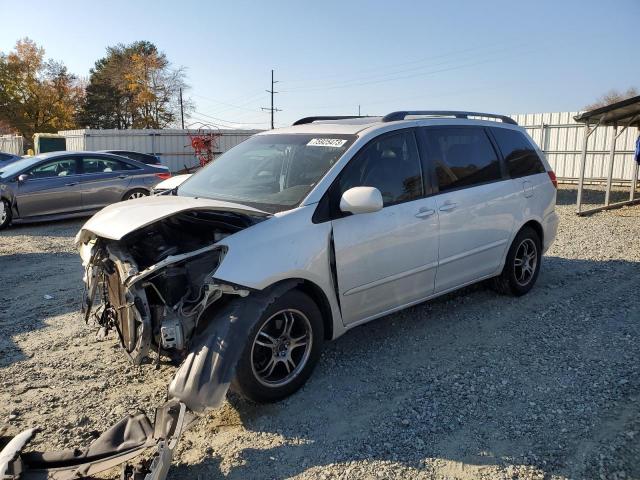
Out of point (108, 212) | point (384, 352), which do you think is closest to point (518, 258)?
point (384, 352)

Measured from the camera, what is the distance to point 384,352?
14.4 ft

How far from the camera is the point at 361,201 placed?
369 cm

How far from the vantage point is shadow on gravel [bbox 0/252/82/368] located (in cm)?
490

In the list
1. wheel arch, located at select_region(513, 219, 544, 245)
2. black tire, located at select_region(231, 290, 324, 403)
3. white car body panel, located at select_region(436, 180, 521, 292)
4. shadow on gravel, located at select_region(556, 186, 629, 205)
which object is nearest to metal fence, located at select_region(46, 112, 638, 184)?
shadow on gravel, located at select_region(556, 186, 629, 205)

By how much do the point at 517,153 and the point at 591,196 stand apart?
12.8 m

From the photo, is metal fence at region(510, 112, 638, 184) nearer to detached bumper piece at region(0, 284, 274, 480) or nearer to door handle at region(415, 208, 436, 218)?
door handle at region(415, 208, 436, 218)

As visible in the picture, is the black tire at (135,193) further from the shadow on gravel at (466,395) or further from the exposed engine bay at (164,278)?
the exposed engine bay at (164,278)

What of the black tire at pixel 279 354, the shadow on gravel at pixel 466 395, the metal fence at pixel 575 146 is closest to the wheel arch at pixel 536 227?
the shadow on gravel at pixel 466 395

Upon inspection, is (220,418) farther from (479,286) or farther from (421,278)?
(479,286)

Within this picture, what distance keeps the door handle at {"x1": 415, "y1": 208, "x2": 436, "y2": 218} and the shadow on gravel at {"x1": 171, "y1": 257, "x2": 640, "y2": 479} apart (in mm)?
1108

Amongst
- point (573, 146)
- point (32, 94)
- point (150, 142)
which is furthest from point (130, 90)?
point (573, 146)

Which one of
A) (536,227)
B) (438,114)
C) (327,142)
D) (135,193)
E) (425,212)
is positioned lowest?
(135,193)

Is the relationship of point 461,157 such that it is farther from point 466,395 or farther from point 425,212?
point 466,395

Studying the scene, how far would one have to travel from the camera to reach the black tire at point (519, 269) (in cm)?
563
